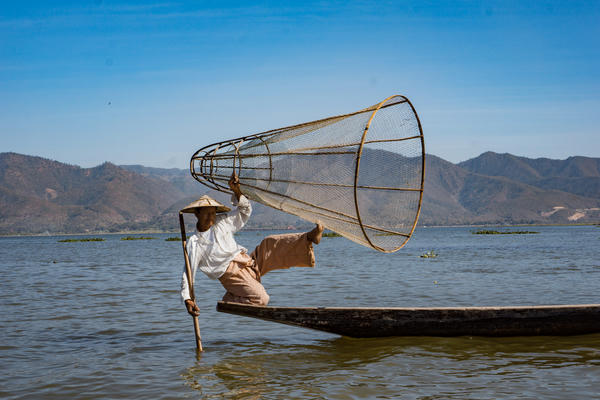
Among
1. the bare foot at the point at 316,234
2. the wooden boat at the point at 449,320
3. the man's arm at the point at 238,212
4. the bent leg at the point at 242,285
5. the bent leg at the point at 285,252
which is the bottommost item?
the wooden boat at the point at 449,320

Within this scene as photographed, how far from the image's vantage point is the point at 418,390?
5766mm

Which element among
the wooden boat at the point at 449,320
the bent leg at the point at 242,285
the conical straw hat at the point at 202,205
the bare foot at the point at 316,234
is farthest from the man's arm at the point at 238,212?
the wooden boat at the point at 449,320

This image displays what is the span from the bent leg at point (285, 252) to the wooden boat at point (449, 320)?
636mm

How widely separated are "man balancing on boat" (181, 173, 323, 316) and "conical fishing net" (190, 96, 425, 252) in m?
0.29

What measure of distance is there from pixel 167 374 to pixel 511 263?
17772 mm

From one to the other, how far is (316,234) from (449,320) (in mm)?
2297

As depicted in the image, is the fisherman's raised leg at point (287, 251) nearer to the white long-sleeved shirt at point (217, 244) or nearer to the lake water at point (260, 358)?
the white long-sleeved shirt at point (217, 244)

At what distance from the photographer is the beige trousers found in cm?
644

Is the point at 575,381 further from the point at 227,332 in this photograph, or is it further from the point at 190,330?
the point at 190,330

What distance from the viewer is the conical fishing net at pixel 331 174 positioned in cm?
582

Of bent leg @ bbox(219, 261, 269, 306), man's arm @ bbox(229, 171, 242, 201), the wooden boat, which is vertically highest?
man's arm @ bbox(229, 171, 242, 201)

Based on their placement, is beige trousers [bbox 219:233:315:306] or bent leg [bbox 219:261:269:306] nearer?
beige trousers [bbox 219:233:315:306]

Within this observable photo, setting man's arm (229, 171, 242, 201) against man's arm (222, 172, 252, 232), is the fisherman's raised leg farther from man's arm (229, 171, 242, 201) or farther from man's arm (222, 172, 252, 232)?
man's arm (229, 171, 242, 201)

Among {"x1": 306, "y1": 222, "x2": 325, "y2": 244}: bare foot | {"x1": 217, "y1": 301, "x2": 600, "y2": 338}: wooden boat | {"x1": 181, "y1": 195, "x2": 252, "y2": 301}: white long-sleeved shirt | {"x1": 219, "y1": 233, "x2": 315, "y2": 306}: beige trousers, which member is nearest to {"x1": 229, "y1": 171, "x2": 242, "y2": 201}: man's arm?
{"x1": 181, "y1": 195, "x2": 252, "y2": 301}: white long-sleeved shirt
